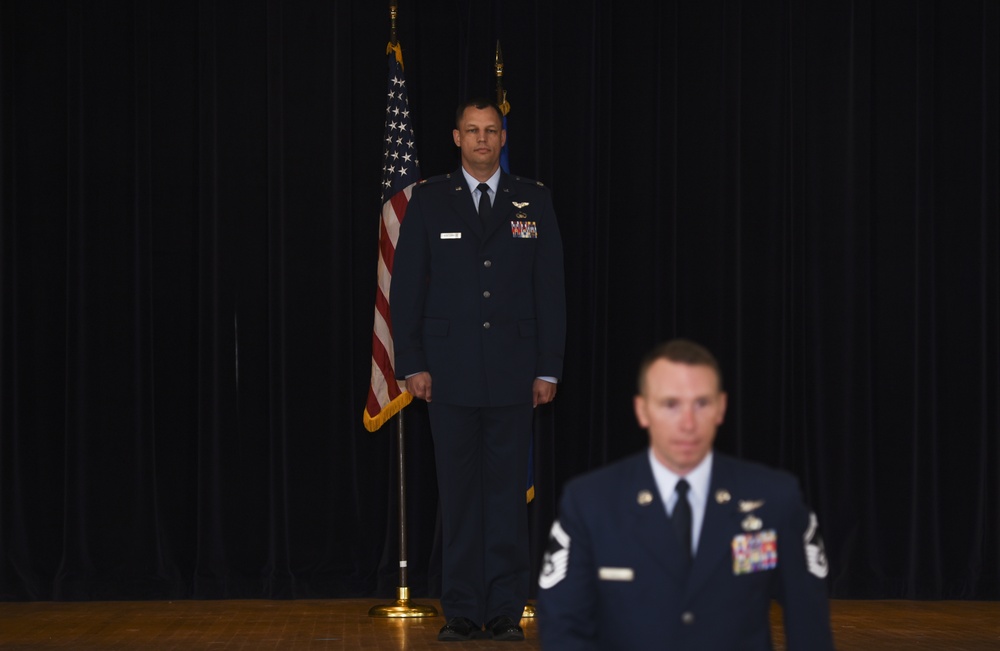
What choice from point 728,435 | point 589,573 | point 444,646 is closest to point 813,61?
point 728,435

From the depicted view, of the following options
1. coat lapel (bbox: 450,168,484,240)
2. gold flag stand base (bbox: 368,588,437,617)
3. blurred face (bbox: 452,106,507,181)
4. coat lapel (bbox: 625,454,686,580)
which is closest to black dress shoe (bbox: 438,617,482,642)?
gold flag stand base (bbox: 368,588,437,617)

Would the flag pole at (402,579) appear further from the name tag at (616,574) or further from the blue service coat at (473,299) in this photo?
the name tag at (616,574)

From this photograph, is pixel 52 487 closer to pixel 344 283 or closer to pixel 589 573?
pixel 344 283

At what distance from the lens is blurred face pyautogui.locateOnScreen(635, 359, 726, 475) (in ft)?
6.99

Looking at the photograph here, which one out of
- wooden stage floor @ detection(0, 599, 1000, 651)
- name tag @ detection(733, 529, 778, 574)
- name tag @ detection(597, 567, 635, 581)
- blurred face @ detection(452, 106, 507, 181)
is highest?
blurred face @ detection(452, 106, 507, 181)

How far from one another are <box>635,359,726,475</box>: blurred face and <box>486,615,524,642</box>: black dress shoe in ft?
7.49

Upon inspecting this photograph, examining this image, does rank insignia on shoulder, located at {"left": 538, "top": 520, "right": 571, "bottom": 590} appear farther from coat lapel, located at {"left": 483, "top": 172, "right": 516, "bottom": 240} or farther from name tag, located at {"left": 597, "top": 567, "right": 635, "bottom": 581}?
coat lapel, located at {"left": 483, "top": 172, "right": 516, "bottom": 240}

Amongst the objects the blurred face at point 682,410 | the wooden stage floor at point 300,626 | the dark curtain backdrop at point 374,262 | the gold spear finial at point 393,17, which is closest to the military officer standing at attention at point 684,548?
the blurred face at point 682,410

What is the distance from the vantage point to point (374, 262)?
5793mm

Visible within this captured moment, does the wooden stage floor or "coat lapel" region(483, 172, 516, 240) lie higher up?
"coat lapel" region(483, 172, 516, 240)

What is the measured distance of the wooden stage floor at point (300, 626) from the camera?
14.8ft

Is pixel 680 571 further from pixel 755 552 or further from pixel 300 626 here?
pixel 300 626

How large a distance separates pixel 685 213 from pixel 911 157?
1.07m

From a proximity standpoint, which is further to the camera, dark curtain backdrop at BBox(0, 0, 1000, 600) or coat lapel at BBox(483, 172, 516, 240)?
dark curtain backdrop at BBox(0, 0, 1000, 600)
